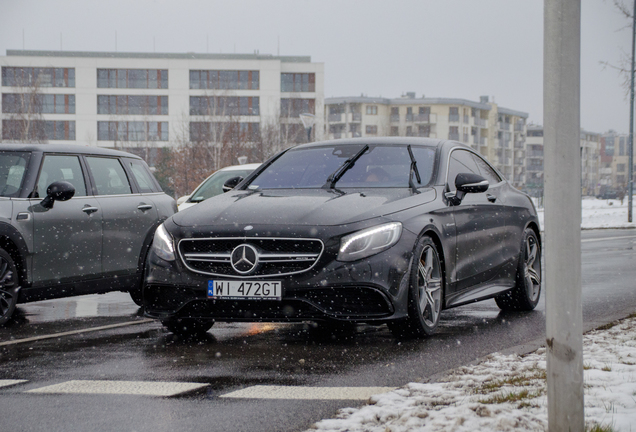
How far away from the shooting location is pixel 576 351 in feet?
11.4

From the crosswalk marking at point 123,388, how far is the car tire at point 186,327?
184 centimetres

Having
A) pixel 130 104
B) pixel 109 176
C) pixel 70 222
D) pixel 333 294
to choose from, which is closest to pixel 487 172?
pixel 333 294

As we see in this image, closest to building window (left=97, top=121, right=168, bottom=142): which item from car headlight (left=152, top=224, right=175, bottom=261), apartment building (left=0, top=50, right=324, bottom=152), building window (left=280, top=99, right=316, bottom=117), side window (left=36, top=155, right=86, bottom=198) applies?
apartment building (left=0, top=50, right=324, bottom=152)

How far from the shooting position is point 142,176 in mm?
9883

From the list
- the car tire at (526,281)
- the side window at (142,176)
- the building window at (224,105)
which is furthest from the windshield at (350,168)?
the building window at (224,105)

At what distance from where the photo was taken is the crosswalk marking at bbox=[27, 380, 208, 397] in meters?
4.88

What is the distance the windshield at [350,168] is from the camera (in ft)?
24.6

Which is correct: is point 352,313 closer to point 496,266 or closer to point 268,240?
point 268,240

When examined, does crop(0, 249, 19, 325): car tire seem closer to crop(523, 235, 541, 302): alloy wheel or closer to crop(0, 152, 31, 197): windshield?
crop(0, 152, 31, 197): windshield

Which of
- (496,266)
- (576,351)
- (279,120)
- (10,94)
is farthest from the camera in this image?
(10,94)

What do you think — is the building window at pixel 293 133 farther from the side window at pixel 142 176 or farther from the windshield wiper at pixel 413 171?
the windshield wiper at pixel 413 171

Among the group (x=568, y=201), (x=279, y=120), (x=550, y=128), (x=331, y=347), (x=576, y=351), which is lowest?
(x=331, y=347)

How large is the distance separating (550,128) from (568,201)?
0.29 meters

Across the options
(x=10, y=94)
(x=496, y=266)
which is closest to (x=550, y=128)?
(x=496, y=266)
